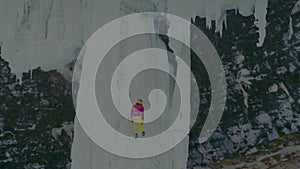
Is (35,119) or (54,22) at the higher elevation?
(54,22)

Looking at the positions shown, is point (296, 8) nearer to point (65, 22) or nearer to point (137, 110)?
point (137, 110)

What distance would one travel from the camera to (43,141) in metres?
3.95

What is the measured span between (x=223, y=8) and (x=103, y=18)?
891 millimetres

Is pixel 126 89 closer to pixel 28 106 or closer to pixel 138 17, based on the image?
pixel 138 17

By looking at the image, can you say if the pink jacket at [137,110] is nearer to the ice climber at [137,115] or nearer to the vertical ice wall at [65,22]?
the ice climber at [137,115]

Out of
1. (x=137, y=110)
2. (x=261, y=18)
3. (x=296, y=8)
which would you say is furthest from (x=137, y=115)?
(x=296, y=8)

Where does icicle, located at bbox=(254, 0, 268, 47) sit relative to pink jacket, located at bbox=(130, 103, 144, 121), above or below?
above

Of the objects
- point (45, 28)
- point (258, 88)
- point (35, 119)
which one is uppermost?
point (45, 28)

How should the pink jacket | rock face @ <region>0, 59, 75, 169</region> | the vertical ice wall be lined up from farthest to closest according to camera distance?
rock face @ <region>0, 59, 75, 169</region>
the vertical ice wall
the pink jacket

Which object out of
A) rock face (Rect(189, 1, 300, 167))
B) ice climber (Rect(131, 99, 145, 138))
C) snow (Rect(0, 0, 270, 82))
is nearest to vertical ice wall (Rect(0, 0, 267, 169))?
snow (Rect(0, 0, 270, 82))

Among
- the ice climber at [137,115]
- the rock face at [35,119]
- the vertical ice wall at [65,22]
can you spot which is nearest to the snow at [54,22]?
the vertical ice wall at [65,22]

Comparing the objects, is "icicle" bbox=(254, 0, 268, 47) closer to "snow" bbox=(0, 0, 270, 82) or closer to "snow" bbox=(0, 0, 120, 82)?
"snow" bbox=(0, 0, 270, 82)

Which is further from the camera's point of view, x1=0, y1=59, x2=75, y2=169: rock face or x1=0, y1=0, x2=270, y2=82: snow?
x1=0, y1=59, x2=75, y2=169: rock face

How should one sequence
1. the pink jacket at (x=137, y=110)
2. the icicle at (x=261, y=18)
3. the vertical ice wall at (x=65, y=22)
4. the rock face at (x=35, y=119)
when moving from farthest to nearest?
the rock face at (x=35, y=119) → the icicle at (x=261, y=18) → the vertical ice wall at (x=65, y=22) → the pink jacket at (x=137, y=110)
